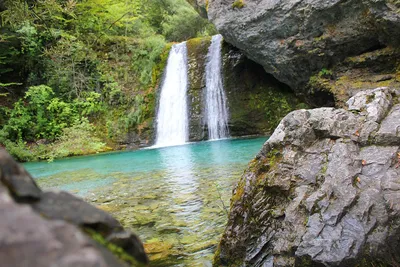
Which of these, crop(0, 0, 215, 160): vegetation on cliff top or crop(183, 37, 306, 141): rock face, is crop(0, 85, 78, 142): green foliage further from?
crop(183, 37, 306, 141): rock face

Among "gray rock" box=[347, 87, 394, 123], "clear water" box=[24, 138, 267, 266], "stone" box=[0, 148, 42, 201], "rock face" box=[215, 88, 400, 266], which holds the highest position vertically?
"gray rock" box=[347, 87, 394, 123]

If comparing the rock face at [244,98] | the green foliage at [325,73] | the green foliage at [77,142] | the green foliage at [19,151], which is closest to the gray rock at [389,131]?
the green foliage at [325,73]

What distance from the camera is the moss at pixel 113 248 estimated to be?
0.82 meters

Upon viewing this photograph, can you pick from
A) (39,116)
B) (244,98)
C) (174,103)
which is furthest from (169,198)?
(39,116)

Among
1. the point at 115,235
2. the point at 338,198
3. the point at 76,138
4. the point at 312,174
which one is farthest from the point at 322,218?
the point at 76,138

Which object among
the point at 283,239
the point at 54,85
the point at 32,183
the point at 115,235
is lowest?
the point at 283,239

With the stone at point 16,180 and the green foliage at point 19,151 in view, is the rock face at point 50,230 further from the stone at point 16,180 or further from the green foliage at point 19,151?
the green foliage at point 19,151

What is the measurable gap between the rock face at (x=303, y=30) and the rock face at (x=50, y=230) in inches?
406

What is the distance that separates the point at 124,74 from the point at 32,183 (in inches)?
666

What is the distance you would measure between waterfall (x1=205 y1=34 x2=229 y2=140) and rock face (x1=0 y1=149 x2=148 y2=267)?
1379 centimetres

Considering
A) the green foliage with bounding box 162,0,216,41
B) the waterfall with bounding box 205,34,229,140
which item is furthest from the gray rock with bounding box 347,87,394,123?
the green foliage with bounding box 162,0,216,41

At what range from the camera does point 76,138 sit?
14727mm

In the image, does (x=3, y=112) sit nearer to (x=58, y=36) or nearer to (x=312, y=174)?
(x=58, y=36)

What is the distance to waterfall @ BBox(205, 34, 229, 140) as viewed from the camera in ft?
48.4
